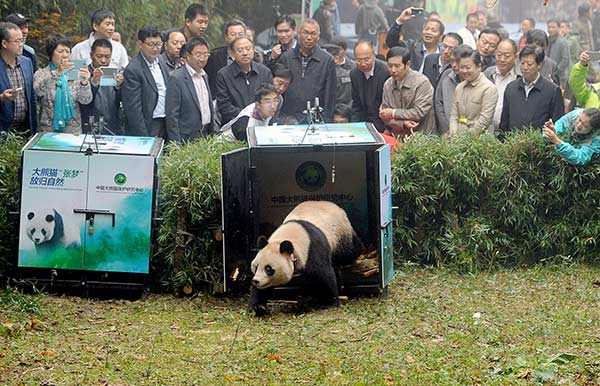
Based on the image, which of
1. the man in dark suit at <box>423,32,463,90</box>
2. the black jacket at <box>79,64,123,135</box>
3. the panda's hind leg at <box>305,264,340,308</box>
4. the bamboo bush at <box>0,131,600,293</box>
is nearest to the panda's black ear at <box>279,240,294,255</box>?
the panda's hind leg at <box>305,264,340,308</box>

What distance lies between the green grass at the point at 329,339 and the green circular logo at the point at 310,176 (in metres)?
1.02

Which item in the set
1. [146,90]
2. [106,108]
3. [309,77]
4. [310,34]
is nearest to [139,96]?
[146,90]

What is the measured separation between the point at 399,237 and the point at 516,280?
1.09 meters

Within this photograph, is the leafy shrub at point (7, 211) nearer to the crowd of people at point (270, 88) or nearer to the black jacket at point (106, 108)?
the crowd of people at point (270, 88)

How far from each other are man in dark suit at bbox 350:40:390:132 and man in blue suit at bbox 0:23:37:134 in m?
3.27

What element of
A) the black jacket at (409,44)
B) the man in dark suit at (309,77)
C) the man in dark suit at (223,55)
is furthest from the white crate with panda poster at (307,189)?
the black jacket at (409,44)

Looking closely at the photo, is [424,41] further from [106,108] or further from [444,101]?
[106,108]

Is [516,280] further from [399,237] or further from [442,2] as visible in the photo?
[442,2]

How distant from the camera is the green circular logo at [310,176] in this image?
922 cm

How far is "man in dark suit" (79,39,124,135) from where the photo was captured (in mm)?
10547

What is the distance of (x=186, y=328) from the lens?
8055mm

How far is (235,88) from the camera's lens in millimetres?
10992

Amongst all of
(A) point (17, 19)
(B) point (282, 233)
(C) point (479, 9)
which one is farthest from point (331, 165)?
(C) point (479, 9)

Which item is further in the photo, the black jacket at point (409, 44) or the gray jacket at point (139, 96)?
the black jacket at point (409, 44)
